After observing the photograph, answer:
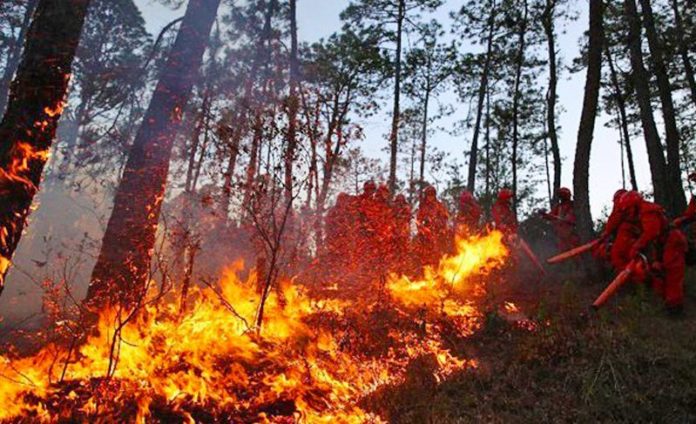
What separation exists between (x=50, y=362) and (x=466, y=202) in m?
11.1

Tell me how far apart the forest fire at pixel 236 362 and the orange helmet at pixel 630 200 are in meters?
3.28

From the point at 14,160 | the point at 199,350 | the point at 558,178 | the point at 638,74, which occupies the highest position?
the point at 638,74

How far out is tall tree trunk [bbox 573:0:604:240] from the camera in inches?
351

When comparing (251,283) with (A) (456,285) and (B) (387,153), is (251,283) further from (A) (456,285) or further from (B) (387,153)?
(B) (387,153)

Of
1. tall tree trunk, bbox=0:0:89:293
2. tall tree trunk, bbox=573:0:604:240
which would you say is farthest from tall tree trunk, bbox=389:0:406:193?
Answer: tall tree trunk, bbox=0:0:89:293

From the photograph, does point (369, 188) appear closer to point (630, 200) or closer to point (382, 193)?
point (382, 193)

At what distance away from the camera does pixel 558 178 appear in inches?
639

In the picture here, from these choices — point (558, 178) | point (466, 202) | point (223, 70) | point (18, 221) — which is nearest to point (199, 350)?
point (18, 221)

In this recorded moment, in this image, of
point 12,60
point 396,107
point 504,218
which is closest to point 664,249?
point 504,218

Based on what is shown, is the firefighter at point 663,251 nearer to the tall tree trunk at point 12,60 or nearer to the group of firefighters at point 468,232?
the group of firefighters at point 468,232

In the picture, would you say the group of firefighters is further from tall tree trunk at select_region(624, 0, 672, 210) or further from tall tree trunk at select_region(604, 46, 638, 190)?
tall tree trunk at select_region(604, 46, 638, 190)

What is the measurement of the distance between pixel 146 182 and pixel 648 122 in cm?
1193

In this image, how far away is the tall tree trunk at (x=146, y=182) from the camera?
251 inches

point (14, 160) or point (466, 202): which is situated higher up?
point (466, 202)
